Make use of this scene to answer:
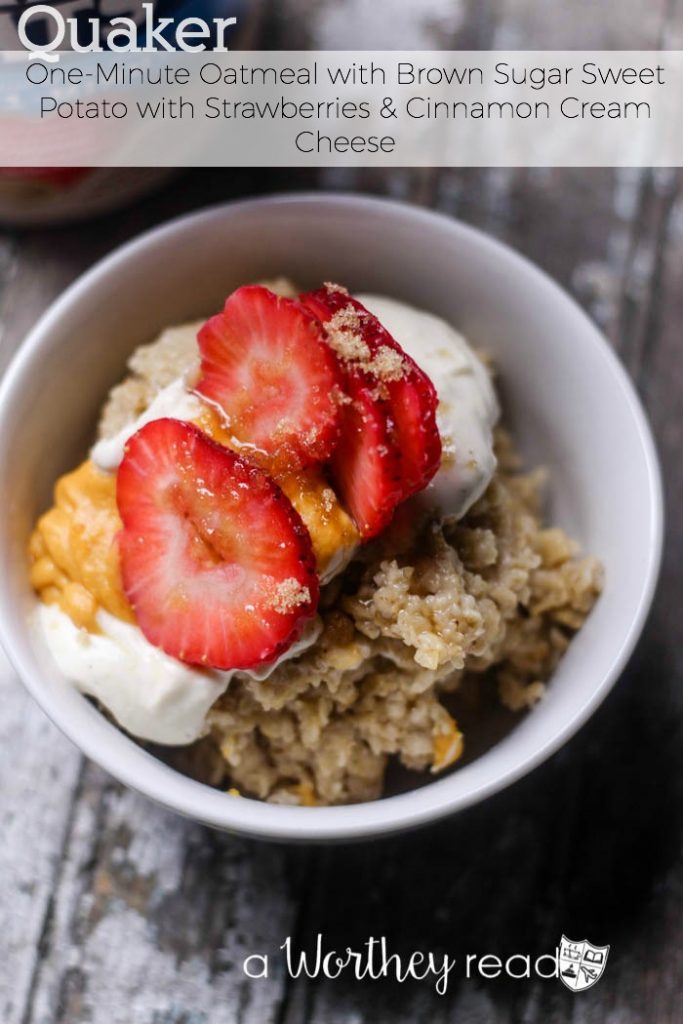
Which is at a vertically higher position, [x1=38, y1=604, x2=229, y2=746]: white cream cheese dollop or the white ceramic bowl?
the white ceramic bowl

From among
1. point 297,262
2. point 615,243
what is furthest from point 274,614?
point 615,243

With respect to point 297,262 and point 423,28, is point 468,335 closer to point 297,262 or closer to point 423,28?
point 297,262

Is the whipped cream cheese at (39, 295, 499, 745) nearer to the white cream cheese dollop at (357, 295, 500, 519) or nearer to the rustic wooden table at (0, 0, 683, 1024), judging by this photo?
the white cream cheese dollop at (357, 295, 500, 519)

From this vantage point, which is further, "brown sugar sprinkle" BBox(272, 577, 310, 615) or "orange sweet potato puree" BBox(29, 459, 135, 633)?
"orange sweet potato puree" BBox(29, 459, 135, 633)

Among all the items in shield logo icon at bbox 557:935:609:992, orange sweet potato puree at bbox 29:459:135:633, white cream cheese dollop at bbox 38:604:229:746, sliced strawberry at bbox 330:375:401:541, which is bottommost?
shield logo icon at bbox 557:935:609:992

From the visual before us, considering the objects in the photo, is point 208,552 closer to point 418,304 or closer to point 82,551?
point 82,551

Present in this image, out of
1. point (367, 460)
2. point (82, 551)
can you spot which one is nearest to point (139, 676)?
point (82, 551)

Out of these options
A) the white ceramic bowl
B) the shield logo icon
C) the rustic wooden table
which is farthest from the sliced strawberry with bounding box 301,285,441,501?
the shield logo icon
